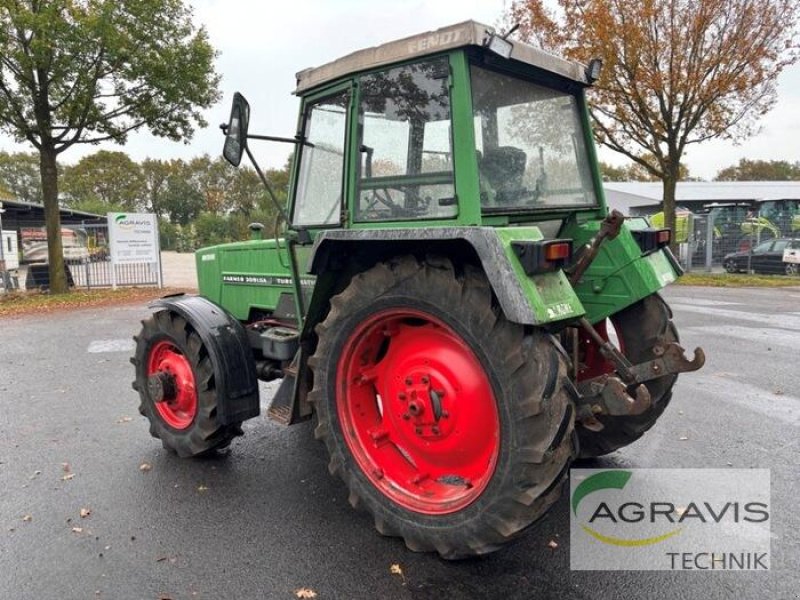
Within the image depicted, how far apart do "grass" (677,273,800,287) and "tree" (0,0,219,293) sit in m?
14.6

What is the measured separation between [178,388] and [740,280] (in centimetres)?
1691

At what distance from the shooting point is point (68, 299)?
14391 mm

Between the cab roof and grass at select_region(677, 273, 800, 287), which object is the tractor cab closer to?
the cab roof

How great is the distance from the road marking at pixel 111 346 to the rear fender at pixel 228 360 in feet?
16.7

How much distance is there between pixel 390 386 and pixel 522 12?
17.2 meters

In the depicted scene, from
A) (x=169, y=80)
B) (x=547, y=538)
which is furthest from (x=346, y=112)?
(x=169, y=80)

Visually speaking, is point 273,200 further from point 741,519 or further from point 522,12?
point 522,12

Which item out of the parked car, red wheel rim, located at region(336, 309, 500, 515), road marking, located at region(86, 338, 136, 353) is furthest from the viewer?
the parked car

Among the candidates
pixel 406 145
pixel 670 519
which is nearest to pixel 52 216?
pixel 406 145

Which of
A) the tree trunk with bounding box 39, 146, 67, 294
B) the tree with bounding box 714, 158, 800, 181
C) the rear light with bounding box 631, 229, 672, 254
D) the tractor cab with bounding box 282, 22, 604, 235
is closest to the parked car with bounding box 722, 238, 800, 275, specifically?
the rear light with bounding box 631, 229, 672, 254

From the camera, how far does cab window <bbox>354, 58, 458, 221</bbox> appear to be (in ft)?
9.27

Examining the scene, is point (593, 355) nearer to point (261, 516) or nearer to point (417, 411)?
point (417, 411)

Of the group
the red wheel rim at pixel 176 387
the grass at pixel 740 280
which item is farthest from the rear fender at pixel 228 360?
the grass at pixel 740 280

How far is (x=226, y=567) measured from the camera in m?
2.76
